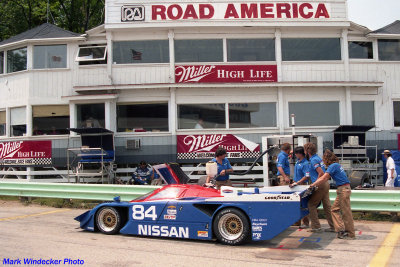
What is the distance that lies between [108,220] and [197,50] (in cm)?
936

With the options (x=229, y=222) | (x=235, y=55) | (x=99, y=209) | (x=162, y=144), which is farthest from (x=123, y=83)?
(x=229, y=222)

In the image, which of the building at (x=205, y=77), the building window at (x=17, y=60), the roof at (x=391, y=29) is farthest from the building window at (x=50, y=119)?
the roof at (x=391, y=29)

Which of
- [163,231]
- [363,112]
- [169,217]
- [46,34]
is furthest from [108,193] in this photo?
[363,112]

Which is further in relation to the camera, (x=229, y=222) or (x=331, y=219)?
(x=331, y=219)

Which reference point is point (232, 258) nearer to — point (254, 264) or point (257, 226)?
point (254, 264)

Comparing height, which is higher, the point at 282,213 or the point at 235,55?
the point at 235,55

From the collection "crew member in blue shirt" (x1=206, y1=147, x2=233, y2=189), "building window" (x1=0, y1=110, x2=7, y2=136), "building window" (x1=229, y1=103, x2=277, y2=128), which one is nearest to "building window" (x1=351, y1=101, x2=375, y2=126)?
"building window" (x1=229, y1=103, x2=277, y2=128)

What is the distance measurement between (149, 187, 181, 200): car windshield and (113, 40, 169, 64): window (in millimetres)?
8700

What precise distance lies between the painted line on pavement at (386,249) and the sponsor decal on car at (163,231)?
3.28 m

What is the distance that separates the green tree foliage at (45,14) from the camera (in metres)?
28.1

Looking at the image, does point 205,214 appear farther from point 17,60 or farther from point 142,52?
point 17,60

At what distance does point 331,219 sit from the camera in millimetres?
8469

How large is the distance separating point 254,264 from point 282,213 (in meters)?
1.29

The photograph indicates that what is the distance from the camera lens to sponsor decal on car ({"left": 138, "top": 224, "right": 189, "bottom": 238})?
7.48 meters
